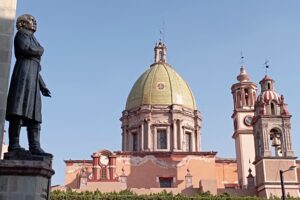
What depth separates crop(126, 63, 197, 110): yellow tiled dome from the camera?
47125mm

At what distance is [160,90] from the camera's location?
156ft

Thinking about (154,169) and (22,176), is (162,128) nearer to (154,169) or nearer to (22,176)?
(154,169)

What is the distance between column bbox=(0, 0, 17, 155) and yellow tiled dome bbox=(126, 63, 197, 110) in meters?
38.7

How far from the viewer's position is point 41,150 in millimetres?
7602

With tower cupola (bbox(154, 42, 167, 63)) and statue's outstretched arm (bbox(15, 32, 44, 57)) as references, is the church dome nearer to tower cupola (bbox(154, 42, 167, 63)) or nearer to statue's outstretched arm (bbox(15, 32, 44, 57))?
tower cupola (bbox(154, 42, 167, 63))

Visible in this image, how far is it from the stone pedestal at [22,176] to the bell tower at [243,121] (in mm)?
37624

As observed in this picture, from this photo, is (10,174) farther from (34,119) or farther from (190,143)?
(190,143)

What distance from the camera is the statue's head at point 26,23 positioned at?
7980 millimetres

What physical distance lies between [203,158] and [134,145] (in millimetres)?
7839

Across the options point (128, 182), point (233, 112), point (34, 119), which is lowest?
point (34, 119)

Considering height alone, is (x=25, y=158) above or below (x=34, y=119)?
below

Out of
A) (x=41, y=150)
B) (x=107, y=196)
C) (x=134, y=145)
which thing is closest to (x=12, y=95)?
(x=41, y=150)

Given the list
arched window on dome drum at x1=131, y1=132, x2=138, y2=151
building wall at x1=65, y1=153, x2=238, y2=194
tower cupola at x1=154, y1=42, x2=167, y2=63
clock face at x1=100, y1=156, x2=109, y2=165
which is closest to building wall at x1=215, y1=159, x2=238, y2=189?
building wall at x1=65, y1=153, x2=238, y2=194

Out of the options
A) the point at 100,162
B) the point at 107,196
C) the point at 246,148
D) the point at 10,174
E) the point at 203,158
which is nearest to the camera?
the point at 10,174
